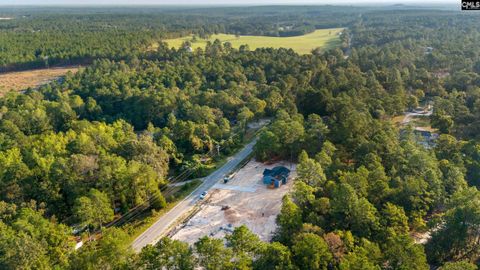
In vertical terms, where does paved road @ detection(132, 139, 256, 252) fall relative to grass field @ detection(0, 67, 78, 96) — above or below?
below

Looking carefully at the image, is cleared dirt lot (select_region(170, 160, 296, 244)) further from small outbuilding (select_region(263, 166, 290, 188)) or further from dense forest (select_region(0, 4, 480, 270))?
dense forest (select_region(0, 4, 480, 270))

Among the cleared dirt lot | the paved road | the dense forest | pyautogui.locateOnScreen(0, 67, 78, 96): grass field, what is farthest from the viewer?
pyautogui.locateOnScreen(0, 67, 78, 96): grass field

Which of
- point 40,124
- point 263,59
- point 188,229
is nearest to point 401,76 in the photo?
point 263,59

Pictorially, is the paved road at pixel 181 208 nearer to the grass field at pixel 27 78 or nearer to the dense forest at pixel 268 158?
the dense forest at pixel 268 158

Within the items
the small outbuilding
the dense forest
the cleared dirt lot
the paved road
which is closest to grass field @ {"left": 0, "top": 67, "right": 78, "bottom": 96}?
the dense forest

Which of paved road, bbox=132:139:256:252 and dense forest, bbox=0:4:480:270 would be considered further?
paved road, bbox=132:139:256:252

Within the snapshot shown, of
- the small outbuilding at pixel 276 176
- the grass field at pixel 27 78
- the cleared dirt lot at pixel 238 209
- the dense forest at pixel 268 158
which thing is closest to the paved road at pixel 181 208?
the cleared dirt lot at pixel 238 209

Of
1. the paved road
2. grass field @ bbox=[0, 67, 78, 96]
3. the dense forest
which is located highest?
grass field @ bbox=[0, 67, 78, 96]

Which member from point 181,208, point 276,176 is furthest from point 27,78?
point 276,176
